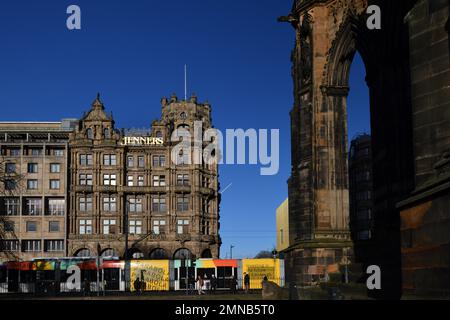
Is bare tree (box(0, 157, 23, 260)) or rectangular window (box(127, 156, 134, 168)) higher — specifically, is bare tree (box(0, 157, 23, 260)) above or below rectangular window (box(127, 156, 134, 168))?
below

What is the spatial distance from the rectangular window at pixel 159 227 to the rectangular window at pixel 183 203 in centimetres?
264

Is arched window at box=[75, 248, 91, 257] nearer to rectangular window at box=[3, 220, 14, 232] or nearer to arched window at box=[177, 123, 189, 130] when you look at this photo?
rectangular window at box=[3, 220, 14, 232]

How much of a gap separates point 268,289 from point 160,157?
66663mm

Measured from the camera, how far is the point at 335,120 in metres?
30.0

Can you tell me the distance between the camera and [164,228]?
9181cm

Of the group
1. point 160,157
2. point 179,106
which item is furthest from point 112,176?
point 179,106

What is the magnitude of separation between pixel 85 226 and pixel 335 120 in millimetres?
Answer: 66088

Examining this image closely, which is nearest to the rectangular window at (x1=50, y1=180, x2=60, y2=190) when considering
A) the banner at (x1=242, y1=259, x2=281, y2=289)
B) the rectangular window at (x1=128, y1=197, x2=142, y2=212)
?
the rectangular window at (x1=128, y1=197, x2=142, y2=212)

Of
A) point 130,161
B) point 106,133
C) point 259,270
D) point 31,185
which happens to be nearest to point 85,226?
point 31,185

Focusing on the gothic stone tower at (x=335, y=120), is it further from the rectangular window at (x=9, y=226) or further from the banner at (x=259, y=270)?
the rectangular window at (x=9, y=226)

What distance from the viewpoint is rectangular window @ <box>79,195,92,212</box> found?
92312mm

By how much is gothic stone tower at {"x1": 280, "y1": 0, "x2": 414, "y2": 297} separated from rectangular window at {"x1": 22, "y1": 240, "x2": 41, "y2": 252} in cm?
6500
